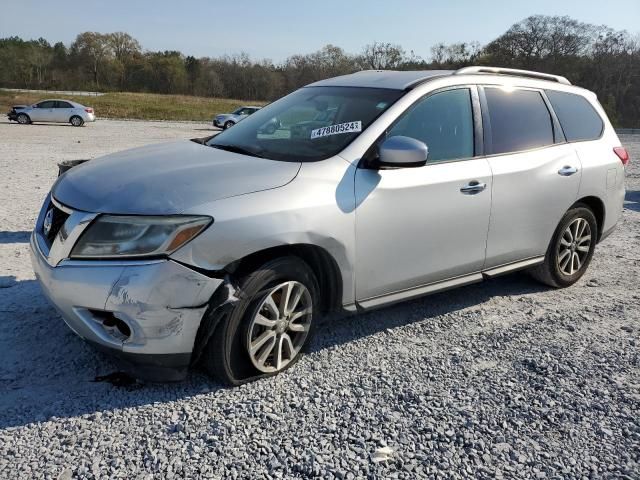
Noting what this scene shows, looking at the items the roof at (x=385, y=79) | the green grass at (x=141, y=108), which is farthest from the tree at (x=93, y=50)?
the roof at (x=385, y=79)

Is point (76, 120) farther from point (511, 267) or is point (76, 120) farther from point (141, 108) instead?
point (511, 267)

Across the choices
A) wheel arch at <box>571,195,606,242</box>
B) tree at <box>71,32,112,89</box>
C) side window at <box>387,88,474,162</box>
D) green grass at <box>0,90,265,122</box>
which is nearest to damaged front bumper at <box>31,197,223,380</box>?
side window at <box>387,88,474,162</box>

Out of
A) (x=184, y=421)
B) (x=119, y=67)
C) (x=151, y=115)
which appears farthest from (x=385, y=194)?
(x=119, y=67)

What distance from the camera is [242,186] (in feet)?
10.1

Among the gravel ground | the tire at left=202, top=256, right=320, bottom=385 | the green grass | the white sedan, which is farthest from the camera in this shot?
the green grass

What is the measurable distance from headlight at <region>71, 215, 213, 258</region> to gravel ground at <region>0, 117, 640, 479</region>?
0.84 meters

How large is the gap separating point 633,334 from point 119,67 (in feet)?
286

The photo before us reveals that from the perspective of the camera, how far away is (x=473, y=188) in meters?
3.96

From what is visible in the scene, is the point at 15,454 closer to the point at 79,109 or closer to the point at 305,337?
the point at 305,337

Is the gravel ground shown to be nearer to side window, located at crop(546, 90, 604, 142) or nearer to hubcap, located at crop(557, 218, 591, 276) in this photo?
hubcap, located at crop(557, 218, 591, 276)

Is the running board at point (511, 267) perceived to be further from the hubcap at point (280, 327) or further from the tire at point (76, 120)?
the tire at point (76, 120)

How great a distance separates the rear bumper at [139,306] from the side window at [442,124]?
168 centimetres

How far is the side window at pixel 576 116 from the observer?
4.91 meters

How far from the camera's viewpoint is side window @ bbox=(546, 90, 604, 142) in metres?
4.91
